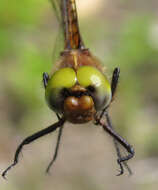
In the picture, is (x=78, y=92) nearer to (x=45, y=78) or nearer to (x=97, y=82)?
(x=97, y=82)

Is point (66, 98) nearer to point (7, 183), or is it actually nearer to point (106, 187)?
point (7, 183)

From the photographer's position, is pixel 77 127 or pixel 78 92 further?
pixel 77 127

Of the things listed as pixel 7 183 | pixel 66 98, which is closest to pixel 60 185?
pixel 7 183

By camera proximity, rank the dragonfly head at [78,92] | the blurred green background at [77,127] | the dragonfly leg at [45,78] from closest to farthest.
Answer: the dragonfly head at [78,92]
the dragonfly leg at [45,78]
the blurred green background at [77,127]

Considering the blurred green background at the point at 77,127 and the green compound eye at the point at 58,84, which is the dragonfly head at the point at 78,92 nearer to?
the green compound eye at the point at 58,84


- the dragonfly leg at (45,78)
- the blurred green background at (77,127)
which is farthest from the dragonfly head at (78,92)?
the blurred green background at (77,127)

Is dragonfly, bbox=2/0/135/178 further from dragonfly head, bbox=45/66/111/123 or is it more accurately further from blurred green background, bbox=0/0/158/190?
blurred green background, bbox=0/0/158/190

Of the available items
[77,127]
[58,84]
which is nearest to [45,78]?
[58,84]

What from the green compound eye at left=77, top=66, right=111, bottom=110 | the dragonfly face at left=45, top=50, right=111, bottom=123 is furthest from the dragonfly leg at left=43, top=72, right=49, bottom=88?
the green compound eye at left=77, top=66, right=111, bottom=110
